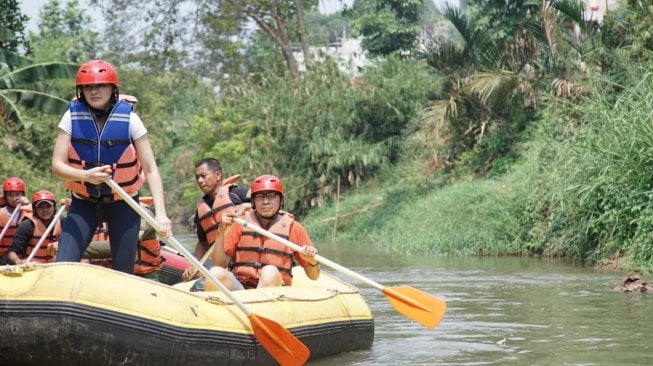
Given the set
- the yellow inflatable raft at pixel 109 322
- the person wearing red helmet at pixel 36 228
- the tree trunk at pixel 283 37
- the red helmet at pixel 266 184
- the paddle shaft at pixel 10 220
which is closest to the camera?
the yellow inflatable raft at pixel 109 322

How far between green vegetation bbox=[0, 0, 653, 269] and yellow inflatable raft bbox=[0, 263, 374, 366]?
20.4 ft

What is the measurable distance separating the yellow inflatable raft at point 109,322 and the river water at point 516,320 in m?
1.06

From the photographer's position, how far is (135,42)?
104 ft

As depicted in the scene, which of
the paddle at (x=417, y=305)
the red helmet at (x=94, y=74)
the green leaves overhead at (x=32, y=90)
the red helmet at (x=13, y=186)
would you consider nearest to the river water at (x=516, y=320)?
the paddle at (x=417, y=305)

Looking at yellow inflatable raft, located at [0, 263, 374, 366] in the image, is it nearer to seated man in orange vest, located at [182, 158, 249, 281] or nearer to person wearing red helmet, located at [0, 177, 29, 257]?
seated man in orange vest, located at [182, 158, 249, 281]

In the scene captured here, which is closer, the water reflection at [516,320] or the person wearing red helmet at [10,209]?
the water reflection at [516,320]

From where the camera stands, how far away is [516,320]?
9.12 m

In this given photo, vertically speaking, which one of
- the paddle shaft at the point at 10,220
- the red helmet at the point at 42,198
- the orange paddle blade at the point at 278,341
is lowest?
the orange paddle blade at the point at 278,341

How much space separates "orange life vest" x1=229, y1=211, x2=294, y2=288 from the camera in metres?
7.45

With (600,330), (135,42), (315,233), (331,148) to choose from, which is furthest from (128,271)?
(135,42)

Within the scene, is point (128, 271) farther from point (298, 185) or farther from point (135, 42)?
point (135, 42)

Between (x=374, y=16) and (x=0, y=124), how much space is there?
56.7 feet

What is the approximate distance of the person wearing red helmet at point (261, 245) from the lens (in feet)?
24.4

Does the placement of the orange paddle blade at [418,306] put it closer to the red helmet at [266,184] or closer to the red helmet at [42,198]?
the red helmet at [266,184]
